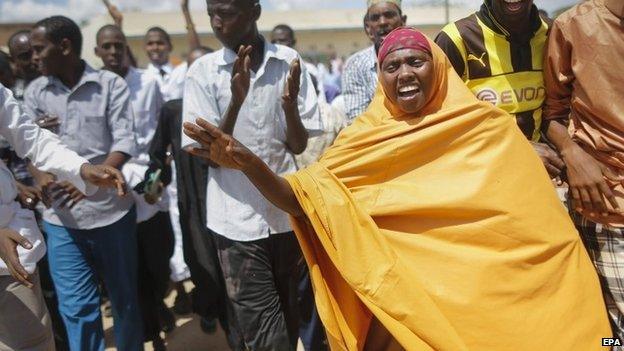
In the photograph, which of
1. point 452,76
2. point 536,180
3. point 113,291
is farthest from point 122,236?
point 536,180

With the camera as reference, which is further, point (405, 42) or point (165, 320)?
point (165, 320)

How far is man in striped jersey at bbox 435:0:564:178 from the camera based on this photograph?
2609mm

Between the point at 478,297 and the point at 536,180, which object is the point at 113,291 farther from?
the point at 536,180

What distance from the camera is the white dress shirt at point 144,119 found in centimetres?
406

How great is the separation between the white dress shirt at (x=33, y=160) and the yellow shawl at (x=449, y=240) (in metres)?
1.25

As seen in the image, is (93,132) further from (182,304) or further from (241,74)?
(182,304)

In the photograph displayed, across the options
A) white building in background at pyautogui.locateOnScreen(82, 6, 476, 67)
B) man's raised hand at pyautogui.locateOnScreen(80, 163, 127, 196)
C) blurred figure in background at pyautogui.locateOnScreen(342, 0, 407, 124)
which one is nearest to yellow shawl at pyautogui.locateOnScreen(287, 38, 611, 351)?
man's raised hand at pyautogui.locateOnScreen(80, 163, 127, 196)

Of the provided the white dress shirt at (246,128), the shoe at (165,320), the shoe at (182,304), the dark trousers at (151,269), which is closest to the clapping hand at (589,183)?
the white dress shirt at (246,128)

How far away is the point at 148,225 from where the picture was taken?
416cm

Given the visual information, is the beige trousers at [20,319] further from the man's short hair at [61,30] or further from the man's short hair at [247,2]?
the man's short hair at [247,2]

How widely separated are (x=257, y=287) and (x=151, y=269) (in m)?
1.46

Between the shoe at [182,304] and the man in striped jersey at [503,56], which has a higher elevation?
the man in striped jersey at [503,56]

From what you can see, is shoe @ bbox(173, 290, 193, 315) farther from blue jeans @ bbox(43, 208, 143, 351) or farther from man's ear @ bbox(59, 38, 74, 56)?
man's ear @ bbox(59, 38, 74, 56)

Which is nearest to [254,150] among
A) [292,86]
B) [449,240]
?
[292,86]
